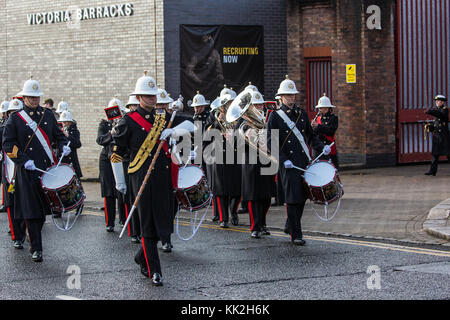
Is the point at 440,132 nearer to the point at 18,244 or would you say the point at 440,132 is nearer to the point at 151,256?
the point at 18,244

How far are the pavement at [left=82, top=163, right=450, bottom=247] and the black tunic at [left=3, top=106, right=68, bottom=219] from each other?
148 inches

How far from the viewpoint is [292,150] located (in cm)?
1132

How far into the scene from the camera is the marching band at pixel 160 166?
29.3ft

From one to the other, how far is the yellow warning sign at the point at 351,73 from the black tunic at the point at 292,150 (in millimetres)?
9543

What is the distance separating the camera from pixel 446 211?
42.5 ft

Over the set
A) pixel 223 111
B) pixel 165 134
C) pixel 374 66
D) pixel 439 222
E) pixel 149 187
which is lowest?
pixel 439 222

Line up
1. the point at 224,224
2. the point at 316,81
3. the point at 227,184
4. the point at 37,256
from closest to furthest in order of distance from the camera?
the point at 37,256 → the point at 224,224 → the point at 227,184 → the point at 316,81

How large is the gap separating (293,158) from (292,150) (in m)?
0.11

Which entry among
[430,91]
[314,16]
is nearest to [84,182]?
[314,16]

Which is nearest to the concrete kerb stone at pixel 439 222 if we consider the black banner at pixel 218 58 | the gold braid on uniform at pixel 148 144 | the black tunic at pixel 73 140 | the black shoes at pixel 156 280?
the black shoes at pixel 156 280

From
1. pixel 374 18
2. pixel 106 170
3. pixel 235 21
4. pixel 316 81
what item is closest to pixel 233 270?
pixel 106 170

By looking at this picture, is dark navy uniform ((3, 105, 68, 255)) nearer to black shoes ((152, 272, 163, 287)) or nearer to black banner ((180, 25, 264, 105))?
black shoes ((152, 272, 163, 287))

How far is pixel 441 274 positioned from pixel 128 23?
13976mm
